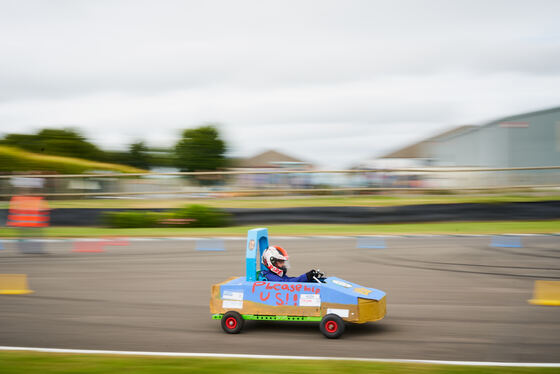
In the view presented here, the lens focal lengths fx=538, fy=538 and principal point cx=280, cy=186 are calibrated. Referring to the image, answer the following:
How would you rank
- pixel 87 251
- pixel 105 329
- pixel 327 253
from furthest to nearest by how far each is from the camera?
1. pixel 87 251
2. pixel 327 253
3. pixel 105 329

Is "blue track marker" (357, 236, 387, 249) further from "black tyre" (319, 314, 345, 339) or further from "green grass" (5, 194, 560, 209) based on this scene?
"black tyre" (319, 314, 345, 339)

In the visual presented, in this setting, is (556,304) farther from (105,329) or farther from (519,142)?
(519,142)

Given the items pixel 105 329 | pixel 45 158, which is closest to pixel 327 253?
pixel 105 329

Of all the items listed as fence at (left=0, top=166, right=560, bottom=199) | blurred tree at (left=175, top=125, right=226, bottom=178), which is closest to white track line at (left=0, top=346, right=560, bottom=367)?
fence at (left=0, top=166, right=560, bottom=199)

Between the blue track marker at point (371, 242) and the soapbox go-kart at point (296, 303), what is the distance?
715 cm

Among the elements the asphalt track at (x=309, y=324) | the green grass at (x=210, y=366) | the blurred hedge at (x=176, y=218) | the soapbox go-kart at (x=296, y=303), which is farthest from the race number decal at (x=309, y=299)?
the blurred hedge at (x=176, y=218)

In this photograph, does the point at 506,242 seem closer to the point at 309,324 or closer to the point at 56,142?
the point at 309,324

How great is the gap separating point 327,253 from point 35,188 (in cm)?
1428

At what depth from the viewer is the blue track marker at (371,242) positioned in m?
13.5

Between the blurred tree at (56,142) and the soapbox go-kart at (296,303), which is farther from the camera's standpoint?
the blurred tree at (56,142)

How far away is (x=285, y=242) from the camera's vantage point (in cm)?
1452

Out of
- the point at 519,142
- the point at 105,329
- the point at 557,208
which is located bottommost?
the point at 105,329

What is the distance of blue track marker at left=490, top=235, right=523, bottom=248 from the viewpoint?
13.0m

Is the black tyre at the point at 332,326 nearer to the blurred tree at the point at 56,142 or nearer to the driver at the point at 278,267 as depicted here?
the driver at the point at 278,267
